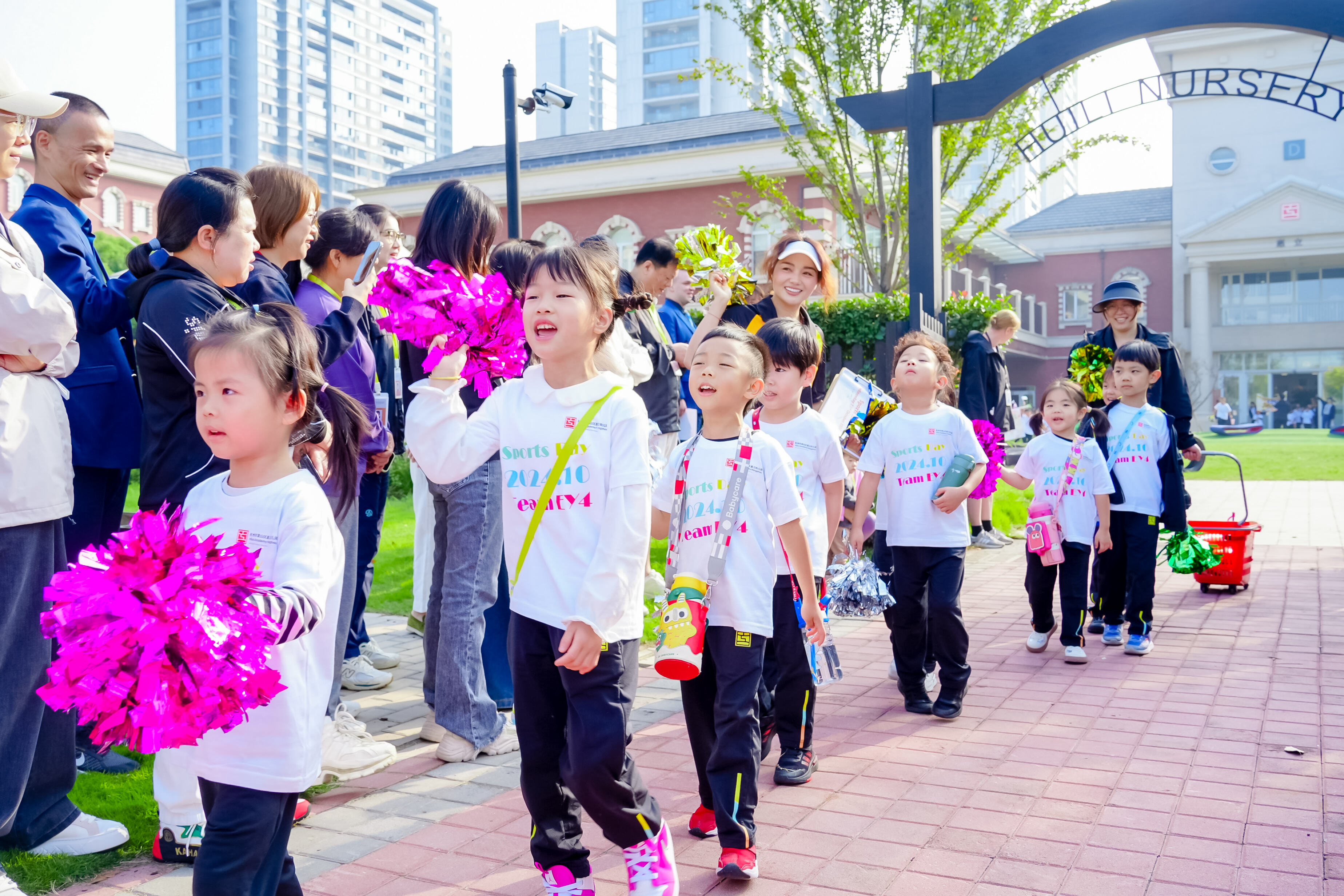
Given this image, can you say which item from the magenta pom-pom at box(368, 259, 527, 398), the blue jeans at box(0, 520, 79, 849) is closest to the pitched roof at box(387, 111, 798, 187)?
the magenta pom-pom at box(368, 259, 527, 398)

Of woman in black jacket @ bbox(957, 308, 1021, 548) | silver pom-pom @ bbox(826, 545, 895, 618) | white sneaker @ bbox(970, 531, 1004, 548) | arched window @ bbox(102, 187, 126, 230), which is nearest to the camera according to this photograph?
silver pom-pom @ bbox(826, 545, 895, 618)

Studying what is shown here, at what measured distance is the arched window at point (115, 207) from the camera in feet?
164

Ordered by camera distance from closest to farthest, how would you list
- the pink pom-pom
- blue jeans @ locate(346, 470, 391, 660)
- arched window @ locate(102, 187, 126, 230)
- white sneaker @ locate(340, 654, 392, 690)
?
1. the pink pom-pom
2. blue jeans @ locate(346, 470, 391, 660)
3. white sneaker @ locate(340, 654, 392, 690)
4. arched window @ locate(102, 187, 126, 230)

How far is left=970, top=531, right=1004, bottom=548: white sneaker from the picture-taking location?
10.5 m

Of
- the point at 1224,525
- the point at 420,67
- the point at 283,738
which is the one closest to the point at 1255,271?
the point at 1224,525

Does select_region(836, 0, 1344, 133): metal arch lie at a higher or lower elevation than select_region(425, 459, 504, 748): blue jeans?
higher

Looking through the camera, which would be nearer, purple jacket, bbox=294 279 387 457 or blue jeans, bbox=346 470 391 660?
purple jacket, bbox=294 279 387 457

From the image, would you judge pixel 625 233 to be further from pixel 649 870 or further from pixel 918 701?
pixel 649 870

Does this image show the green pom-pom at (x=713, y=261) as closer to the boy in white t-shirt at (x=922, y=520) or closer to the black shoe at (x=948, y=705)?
the boy in white t-shirt at (x=922, y=520)

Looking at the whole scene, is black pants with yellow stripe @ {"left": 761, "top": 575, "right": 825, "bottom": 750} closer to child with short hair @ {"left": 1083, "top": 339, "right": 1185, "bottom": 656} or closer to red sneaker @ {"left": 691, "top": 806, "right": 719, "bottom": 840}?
red sneaker @ {"left": 691, "top": 806, "right": 719, "bottom": 840}

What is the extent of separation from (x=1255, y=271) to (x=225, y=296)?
55488mm

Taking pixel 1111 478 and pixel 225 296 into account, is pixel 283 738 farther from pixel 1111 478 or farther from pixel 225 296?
pixel 1111 478

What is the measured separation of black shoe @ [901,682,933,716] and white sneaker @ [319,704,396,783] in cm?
240

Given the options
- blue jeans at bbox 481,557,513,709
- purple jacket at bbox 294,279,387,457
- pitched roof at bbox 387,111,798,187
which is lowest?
blue jeans at bbox 481,557,513,709
